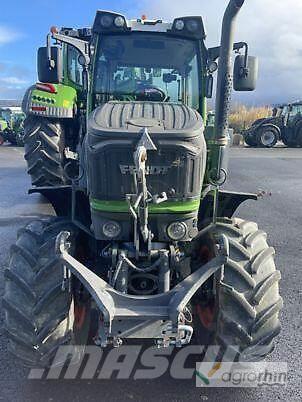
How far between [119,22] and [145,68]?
0.47 metres

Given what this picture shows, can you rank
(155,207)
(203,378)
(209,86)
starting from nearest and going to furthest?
(155,207)
(203,378)
(209,86)

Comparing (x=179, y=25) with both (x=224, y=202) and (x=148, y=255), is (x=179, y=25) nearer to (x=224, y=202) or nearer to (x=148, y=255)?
(x=224, y=202)

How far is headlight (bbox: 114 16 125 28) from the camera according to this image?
4.29m

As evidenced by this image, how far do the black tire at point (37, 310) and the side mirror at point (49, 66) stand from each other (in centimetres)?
250

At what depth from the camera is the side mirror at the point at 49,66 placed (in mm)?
4914

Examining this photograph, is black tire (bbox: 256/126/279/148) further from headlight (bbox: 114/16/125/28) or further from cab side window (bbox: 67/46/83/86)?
headlight (bbox: 114/16/125/28)

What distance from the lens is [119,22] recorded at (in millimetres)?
4301

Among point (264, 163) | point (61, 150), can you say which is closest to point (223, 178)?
point (61, 150)

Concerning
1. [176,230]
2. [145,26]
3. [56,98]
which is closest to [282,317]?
[176,230]

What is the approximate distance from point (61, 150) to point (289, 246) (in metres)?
3.78

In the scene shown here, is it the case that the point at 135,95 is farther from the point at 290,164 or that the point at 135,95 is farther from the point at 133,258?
the point at 290,164

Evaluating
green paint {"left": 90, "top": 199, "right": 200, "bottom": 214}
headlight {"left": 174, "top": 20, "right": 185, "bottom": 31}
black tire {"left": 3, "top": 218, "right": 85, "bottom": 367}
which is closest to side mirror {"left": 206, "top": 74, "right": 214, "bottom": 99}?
headlight {"left": 174, "top": 20, "right": 185, "bottom": 31}

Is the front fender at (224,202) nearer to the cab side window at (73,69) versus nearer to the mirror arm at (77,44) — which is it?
the mirror arm at (77,44)

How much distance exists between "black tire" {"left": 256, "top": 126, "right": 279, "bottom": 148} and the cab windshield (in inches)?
766
